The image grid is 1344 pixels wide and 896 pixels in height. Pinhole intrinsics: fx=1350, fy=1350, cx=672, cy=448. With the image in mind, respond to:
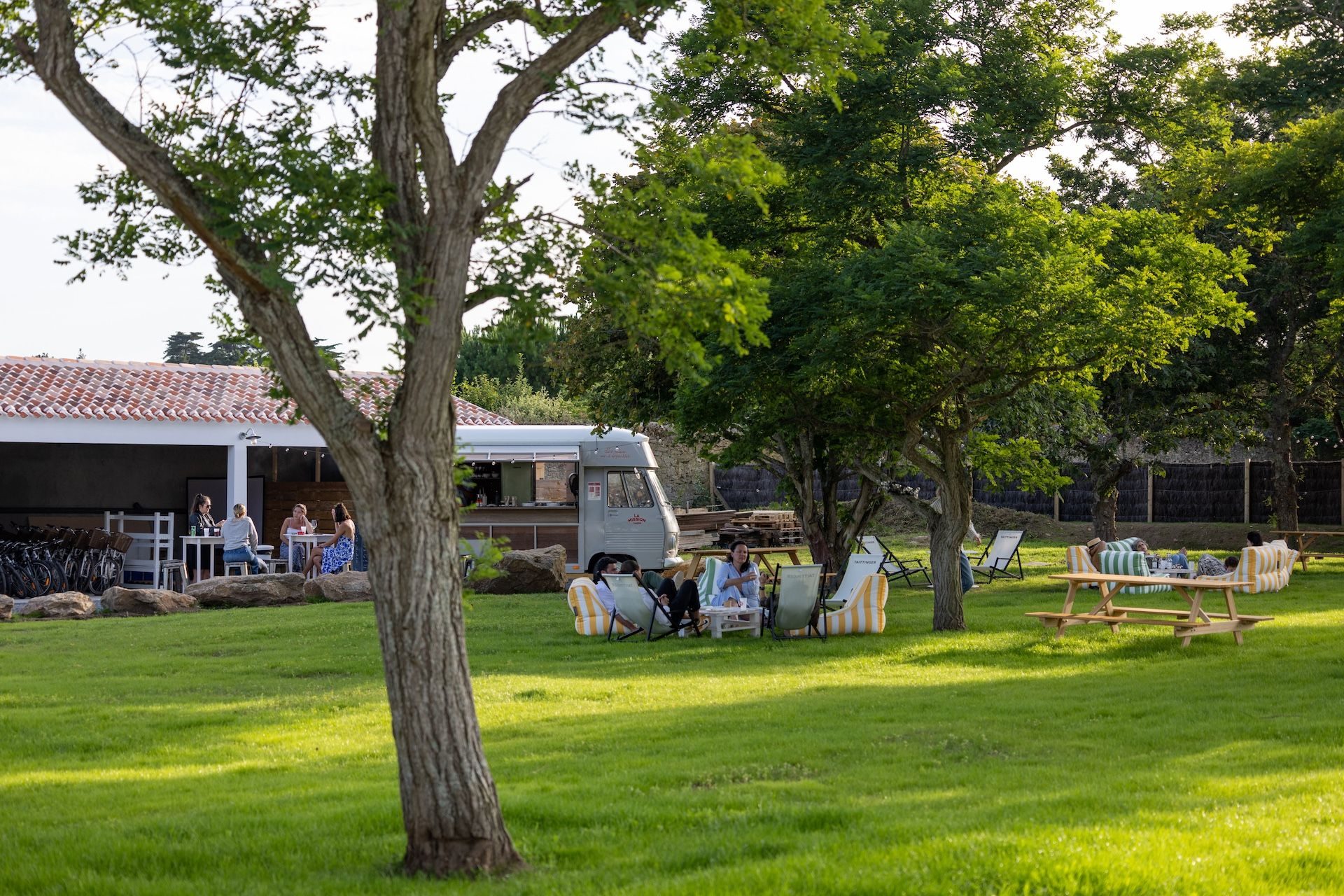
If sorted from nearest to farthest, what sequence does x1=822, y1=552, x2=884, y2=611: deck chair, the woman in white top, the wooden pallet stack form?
1. x1=822, y1=552, x2=884, y2=611: deck chair
2. the woman in white top
3. the wooden pallet stack

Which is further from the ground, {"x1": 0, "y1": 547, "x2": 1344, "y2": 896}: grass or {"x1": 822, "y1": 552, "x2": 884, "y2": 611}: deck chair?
{"x1": 822, "y1": 552, "x2": 884, "y2": 611}: deck chair

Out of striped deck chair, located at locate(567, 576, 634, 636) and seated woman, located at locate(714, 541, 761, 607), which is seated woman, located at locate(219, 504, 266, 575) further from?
seated woman, located at locate(714, 541, 761, 607)

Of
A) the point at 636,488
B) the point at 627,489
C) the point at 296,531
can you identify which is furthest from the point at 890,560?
the point at 296,531

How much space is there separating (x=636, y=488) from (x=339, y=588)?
200 inches

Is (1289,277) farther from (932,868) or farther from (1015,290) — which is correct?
(932,868)

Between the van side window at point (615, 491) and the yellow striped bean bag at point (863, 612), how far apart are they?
24.6 ft

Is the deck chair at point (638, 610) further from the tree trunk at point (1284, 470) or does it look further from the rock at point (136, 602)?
the tree trunk at point (1284, 470)

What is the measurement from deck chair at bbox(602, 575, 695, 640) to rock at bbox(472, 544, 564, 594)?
6021 mm

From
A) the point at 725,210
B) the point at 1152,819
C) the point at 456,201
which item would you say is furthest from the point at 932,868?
the point at 725,210

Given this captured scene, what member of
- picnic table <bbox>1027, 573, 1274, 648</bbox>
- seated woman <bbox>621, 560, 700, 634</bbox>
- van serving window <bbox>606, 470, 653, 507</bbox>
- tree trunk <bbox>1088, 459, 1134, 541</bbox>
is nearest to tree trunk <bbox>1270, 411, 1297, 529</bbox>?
tree trunk <bbox>1088, 459, 1134, 541</bbox>

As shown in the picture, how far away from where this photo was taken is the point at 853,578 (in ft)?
55.0

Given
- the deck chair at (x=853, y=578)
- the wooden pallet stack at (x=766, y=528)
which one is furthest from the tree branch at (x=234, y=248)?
the wooden pallet stack at (x=766, y=528)

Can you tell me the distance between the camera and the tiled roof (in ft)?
74.5

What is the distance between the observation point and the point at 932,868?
17.5ft
